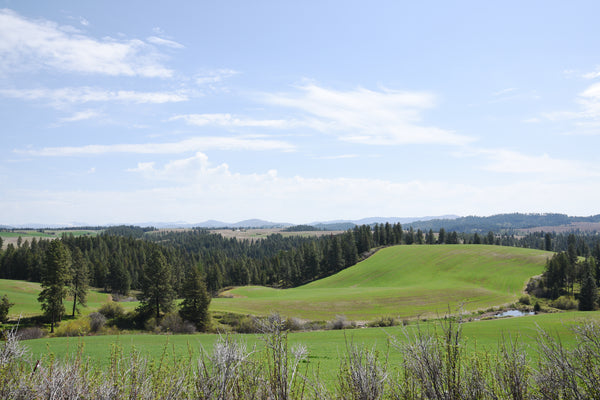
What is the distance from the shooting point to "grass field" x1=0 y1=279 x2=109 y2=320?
142 feet

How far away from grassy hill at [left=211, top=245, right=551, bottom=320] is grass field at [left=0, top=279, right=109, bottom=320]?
2221cm

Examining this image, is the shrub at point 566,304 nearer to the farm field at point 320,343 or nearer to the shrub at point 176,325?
the farm field at point 320,343

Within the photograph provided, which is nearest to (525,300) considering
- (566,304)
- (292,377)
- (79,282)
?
(566,304)

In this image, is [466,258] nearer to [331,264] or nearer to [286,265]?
[331,264]

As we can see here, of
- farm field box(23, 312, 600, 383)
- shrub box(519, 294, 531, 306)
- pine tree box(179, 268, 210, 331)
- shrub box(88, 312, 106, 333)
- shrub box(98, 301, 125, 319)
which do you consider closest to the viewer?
farm field box(23, 312, 600, 383)

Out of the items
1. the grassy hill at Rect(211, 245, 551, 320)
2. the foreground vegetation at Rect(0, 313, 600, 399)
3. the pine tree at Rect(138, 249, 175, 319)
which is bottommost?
the grassy hill at Rect(211, 245, 551, 320)

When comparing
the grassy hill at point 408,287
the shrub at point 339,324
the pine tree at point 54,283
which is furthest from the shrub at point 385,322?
the pine tree at point 54,283

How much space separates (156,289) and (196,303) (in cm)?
630

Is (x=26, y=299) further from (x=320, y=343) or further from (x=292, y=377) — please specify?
(x=292, y=377)

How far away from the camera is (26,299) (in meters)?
50.9

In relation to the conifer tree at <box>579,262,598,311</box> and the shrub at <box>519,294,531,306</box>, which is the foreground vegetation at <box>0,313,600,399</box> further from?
the conifer tree at <box>579,262,598,311</box>

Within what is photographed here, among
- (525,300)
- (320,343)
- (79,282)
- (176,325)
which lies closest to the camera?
(320,343)

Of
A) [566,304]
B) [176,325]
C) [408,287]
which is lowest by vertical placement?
[408,287]

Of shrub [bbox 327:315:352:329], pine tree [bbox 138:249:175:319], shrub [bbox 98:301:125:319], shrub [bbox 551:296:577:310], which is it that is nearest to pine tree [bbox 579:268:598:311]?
shrub [bbox 551:296:577:310]
